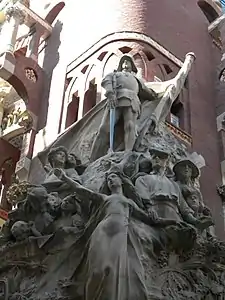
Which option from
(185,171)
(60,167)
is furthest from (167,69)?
(185,171)

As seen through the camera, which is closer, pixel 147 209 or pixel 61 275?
pixel 61 275

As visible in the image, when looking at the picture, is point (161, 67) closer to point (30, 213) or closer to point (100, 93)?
point (100, 93)

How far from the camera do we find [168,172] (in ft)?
36.6

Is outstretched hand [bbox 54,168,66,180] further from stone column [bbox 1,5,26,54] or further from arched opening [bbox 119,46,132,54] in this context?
stone column [bbox 1,5,26,54]

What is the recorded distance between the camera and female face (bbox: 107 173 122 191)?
9.70 m

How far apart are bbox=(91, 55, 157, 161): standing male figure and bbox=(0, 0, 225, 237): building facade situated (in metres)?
2.70

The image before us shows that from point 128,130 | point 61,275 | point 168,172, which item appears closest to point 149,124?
point 128,130

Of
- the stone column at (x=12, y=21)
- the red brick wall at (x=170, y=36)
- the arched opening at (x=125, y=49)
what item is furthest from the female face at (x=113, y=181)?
the stone column at (x=12, y=21)

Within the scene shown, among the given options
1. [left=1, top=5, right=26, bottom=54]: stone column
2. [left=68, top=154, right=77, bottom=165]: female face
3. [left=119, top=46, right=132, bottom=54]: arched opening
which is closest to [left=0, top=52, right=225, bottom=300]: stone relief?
[left=68, top=154, right=77, bottom=165]: female face

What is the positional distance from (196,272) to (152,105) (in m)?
4.47

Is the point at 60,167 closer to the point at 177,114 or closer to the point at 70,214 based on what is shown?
the point at 70,214

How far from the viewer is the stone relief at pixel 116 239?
344 inches

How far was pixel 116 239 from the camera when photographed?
880 centimetres

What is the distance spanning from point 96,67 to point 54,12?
4.90 metres
